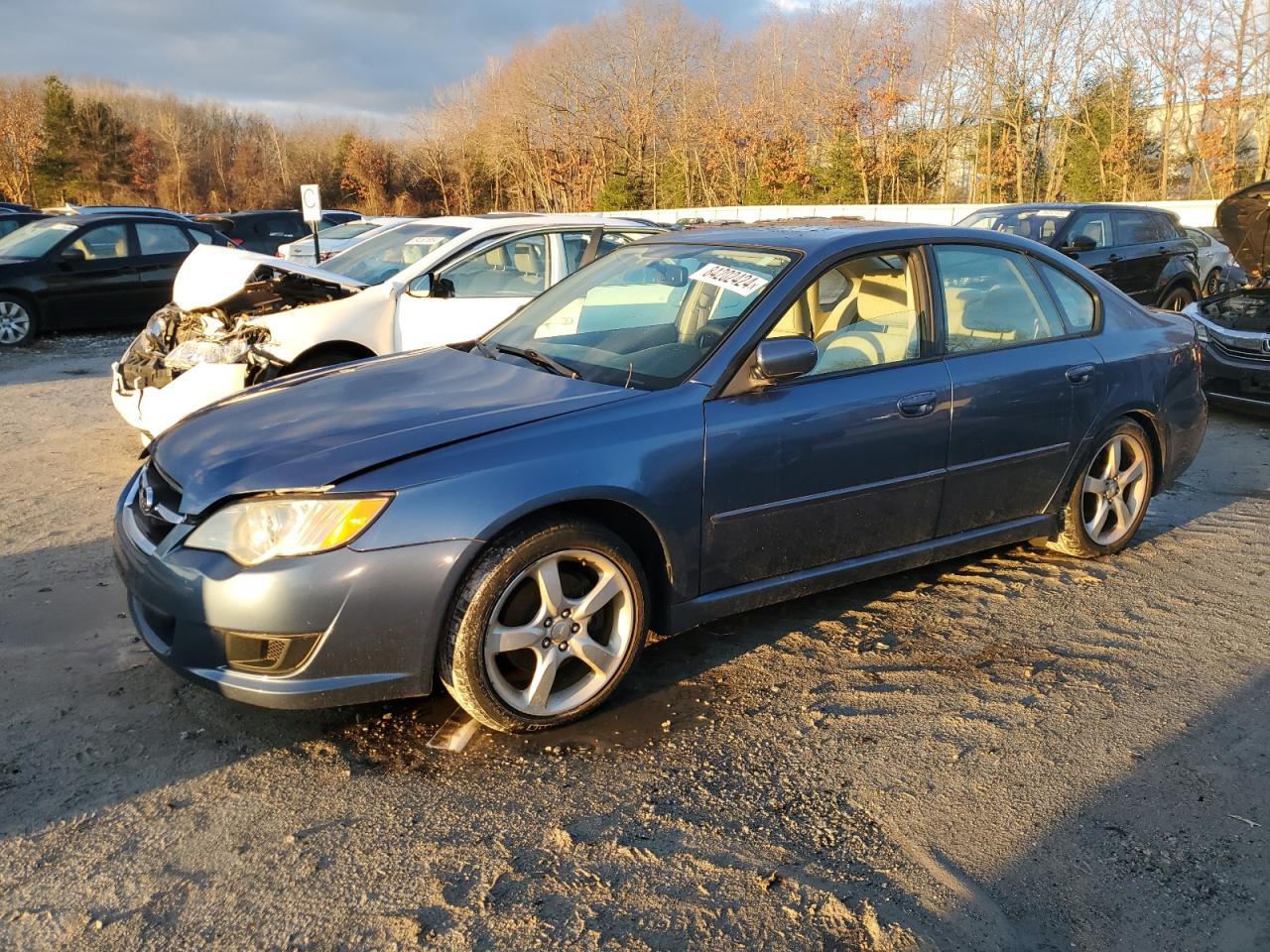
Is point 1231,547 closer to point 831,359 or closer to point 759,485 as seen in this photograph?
point 831,359

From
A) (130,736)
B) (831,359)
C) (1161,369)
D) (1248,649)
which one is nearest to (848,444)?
(831,359)

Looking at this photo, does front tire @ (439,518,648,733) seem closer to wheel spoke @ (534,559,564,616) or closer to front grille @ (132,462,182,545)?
wheel spoke @ (534,559,564,616)

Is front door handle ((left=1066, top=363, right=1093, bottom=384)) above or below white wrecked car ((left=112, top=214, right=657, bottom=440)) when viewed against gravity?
below

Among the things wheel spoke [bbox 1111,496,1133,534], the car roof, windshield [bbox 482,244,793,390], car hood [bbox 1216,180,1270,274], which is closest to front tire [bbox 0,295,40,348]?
windshield [bbox 482,244,793,390]

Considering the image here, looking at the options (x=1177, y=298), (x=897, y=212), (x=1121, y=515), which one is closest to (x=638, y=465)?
(x=1121, y=515)

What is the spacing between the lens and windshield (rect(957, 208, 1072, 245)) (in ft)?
37.7

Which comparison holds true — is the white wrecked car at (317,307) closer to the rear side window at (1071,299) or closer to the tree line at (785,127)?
the rear side window at (1071,299)

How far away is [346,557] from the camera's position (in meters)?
2.85

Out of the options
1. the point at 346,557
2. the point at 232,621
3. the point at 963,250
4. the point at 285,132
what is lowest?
the point at 232,621

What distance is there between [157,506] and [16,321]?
1012 centimetres

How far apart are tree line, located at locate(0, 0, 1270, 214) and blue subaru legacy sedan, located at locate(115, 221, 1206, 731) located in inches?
952

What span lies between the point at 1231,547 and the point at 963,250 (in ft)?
7.72

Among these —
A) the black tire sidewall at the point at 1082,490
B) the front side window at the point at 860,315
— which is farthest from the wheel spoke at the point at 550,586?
the black tire sidewall at the point at 1082,490

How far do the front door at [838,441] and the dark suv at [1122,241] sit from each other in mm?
8298
